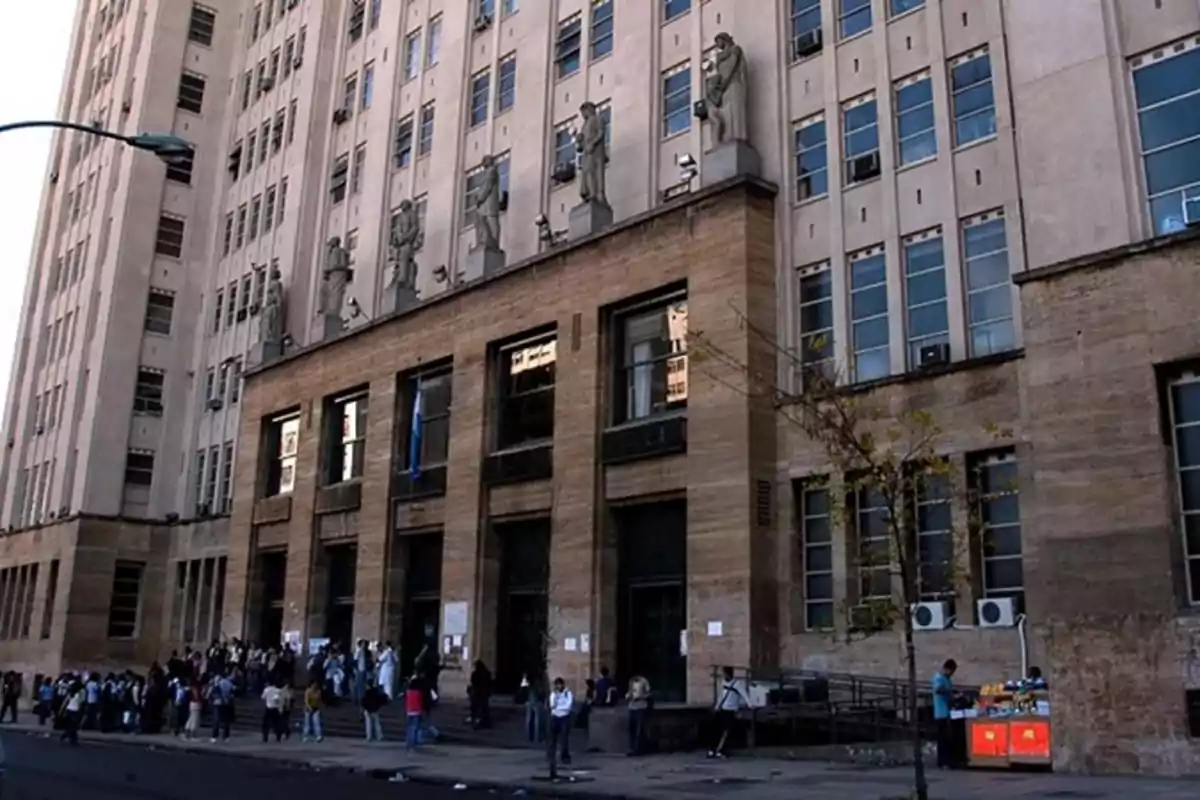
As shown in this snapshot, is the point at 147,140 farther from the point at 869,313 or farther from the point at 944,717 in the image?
the point at 869,313

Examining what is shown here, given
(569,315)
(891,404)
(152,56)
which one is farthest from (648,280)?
(152,56)

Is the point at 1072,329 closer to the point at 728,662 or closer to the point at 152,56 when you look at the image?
the point at 728,662

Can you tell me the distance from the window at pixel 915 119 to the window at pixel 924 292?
1.95 meters

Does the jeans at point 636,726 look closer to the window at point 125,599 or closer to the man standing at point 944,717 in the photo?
the man standing at point 944,717

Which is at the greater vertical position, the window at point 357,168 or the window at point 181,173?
A: the window at point 181,173

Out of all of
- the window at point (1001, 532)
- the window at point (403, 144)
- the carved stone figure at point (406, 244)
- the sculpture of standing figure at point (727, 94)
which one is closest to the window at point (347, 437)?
the carved stone figure at point (406, 244)

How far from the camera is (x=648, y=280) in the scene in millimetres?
28469

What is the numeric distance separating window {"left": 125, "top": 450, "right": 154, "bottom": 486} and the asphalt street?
2510 centimetres

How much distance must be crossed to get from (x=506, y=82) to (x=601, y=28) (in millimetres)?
4555

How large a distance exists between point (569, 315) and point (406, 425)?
27.9 ft

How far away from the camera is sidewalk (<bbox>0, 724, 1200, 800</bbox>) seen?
48.1ft

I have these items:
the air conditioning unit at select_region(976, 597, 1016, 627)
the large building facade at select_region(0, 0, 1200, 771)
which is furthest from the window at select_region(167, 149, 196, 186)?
the air conditioning unit at select_region(976, 597, 1016, 627)

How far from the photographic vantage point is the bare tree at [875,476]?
14.3 m

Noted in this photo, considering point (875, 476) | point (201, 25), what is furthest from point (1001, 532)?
point (201, 25)
